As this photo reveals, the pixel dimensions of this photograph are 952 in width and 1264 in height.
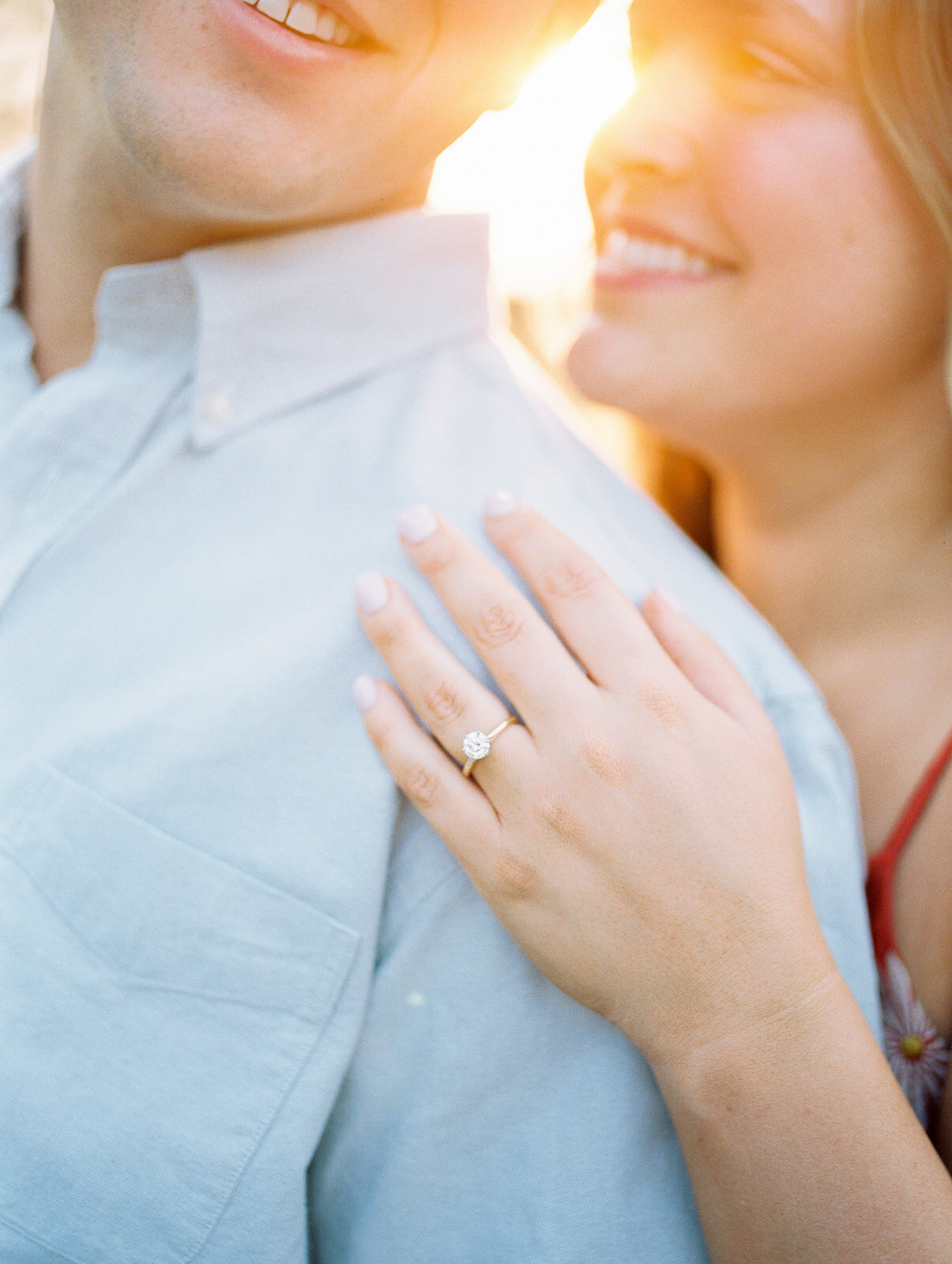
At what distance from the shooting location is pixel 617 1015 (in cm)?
106

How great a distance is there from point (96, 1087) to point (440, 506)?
30.9 inches

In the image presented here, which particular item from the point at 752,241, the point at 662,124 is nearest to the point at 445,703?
the point at 752,241

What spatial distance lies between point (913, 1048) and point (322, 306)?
136 centimetres

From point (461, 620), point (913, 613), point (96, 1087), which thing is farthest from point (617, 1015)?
point (913, 613)

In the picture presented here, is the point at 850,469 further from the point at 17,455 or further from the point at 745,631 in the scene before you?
the point at 17,455

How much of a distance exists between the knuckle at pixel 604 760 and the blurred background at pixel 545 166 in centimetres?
80

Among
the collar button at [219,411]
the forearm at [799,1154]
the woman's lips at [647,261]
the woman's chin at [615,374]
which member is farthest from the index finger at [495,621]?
the woman's lips at [647,261]

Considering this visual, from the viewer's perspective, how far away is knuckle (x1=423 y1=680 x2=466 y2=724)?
1.11m

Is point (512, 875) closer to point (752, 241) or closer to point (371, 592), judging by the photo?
point (371, 592)

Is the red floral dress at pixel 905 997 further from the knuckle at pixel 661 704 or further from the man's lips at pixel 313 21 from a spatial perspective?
the man's lips at pixel 313 21

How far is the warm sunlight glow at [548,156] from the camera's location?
5.02 feet

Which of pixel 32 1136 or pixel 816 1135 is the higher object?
pixel 816 1135

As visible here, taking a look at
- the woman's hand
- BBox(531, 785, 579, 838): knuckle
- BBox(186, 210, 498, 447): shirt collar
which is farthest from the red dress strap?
BBox(186, 210, 498, 447): shirt collar

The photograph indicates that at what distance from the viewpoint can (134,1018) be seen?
1068 millimetres
